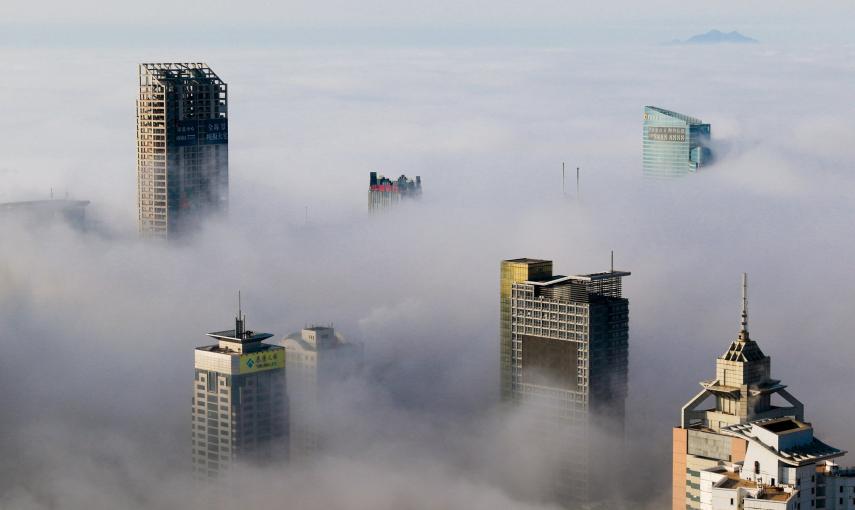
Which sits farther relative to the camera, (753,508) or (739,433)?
(739,433)

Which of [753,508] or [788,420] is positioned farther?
[788,420]
